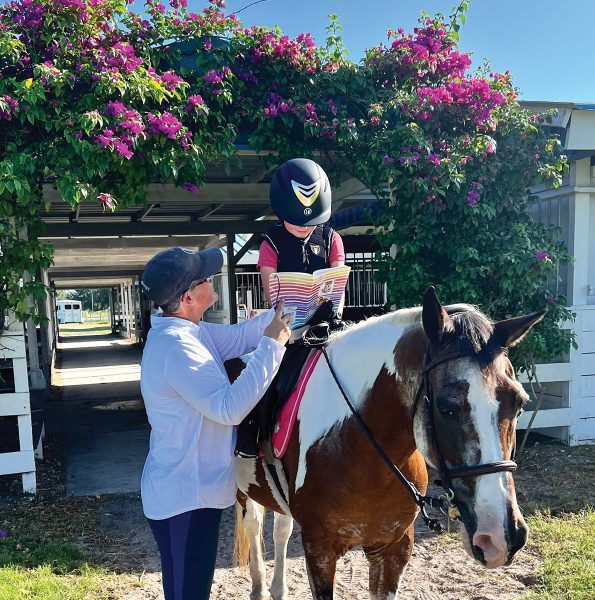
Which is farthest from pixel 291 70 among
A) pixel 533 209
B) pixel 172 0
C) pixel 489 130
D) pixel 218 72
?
pixel 533 209

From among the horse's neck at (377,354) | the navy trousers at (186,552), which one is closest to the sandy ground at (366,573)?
the navy trousers at (186,552)

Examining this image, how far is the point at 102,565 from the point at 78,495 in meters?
1.48

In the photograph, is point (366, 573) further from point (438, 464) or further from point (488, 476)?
point (488, 476)

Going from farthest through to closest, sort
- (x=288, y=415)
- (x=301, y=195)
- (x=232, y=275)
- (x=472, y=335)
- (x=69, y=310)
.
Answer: (x=69, y=310)
(x=232, y=275)
(x=301, y=195)
(x=288, y=415)
(x=472, y=335)

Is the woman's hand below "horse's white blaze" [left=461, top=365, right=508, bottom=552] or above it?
above

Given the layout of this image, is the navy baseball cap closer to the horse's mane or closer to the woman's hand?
the woman's hand

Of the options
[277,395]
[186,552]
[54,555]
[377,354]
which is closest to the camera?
[186,552]

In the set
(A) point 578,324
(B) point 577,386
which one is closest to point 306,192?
(A) point 578,324

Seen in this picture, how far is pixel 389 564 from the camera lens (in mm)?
2162

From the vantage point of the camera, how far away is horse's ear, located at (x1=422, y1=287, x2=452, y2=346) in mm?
1614

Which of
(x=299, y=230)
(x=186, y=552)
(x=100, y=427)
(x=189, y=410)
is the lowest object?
(x=100, y=427)

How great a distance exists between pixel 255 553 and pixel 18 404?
288 cm

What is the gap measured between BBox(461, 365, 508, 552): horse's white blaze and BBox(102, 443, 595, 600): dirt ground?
205 centimetres

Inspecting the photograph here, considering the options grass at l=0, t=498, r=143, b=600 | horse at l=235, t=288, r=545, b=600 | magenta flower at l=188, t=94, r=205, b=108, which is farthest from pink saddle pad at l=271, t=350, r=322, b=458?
magenta flower at l=188, t=94, r=205, b=108
